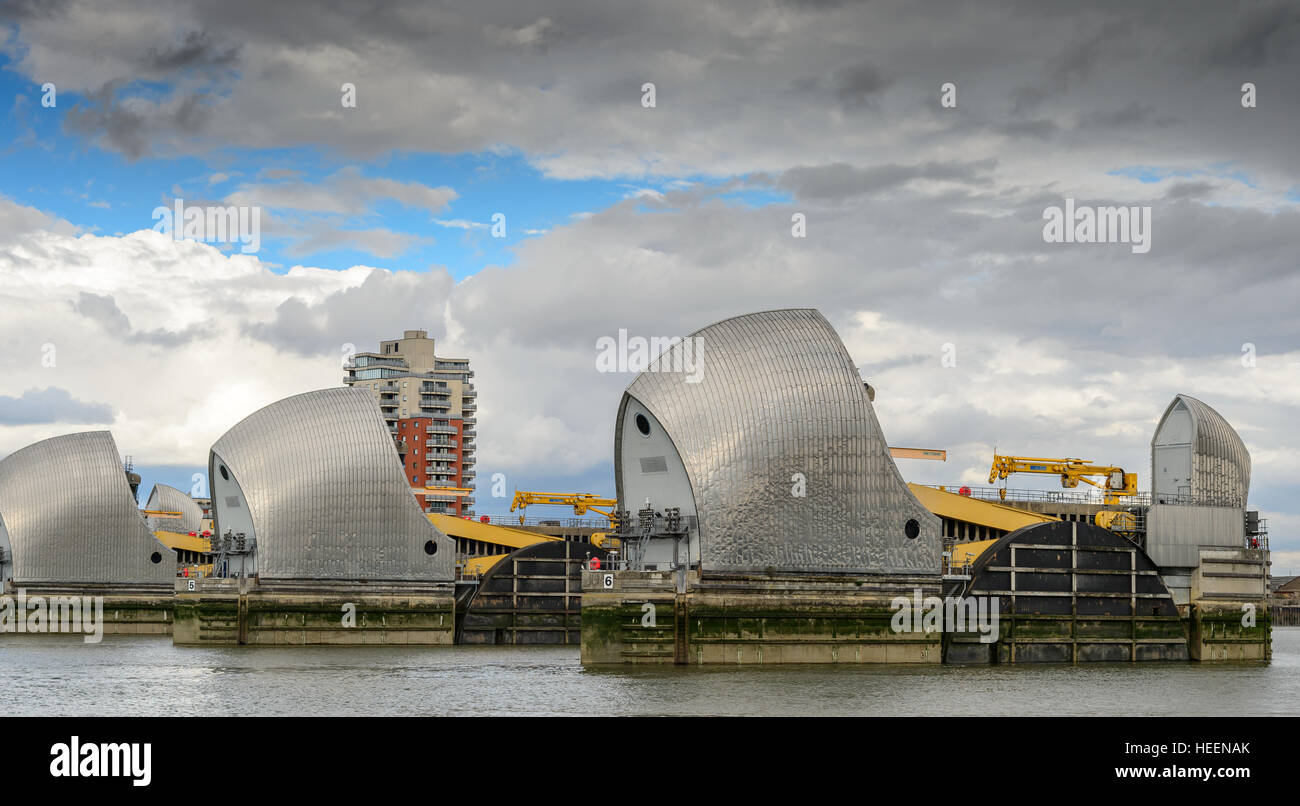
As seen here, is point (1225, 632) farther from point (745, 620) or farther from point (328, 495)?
point (328, 495)

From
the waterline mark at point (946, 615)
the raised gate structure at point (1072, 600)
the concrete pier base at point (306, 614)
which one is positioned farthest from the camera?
the concrete pier base at point (306, 614)

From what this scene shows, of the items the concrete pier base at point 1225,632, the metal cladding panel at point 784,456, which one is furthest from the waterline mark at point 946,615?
the concrete pier base at point 1225,632

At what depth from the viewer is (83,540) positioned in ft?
329

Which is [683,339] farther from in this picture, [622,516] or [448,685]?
[448,685]

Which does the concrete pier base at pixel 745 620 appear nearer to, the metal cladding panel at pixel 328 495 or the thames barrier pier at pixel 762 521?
the thames barrier pier at pixel 762 521

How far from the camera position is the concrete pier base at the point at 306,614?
77.4 meters

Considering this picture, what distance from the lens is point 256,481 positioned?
261 feet

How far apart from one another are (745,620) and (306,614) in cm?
2929

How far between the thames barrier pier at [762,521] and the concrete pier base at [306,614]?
70.7 ft

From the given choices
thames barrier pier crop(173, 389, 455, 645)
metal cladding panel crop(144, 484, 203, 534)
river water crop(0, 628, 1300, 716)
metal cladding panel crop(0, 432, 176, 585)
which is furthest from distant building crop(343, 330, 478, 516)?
river water crop(0, 628, 1300, 716)

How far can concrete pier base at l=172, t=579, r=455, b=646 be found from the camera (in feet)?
254

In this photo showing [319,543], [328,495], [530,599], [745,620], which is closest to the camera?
[745,620]

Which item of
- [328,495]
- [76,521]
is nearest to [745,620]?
[328,495]

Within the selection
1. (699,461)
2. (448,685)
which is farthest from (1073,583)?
(448,685)
